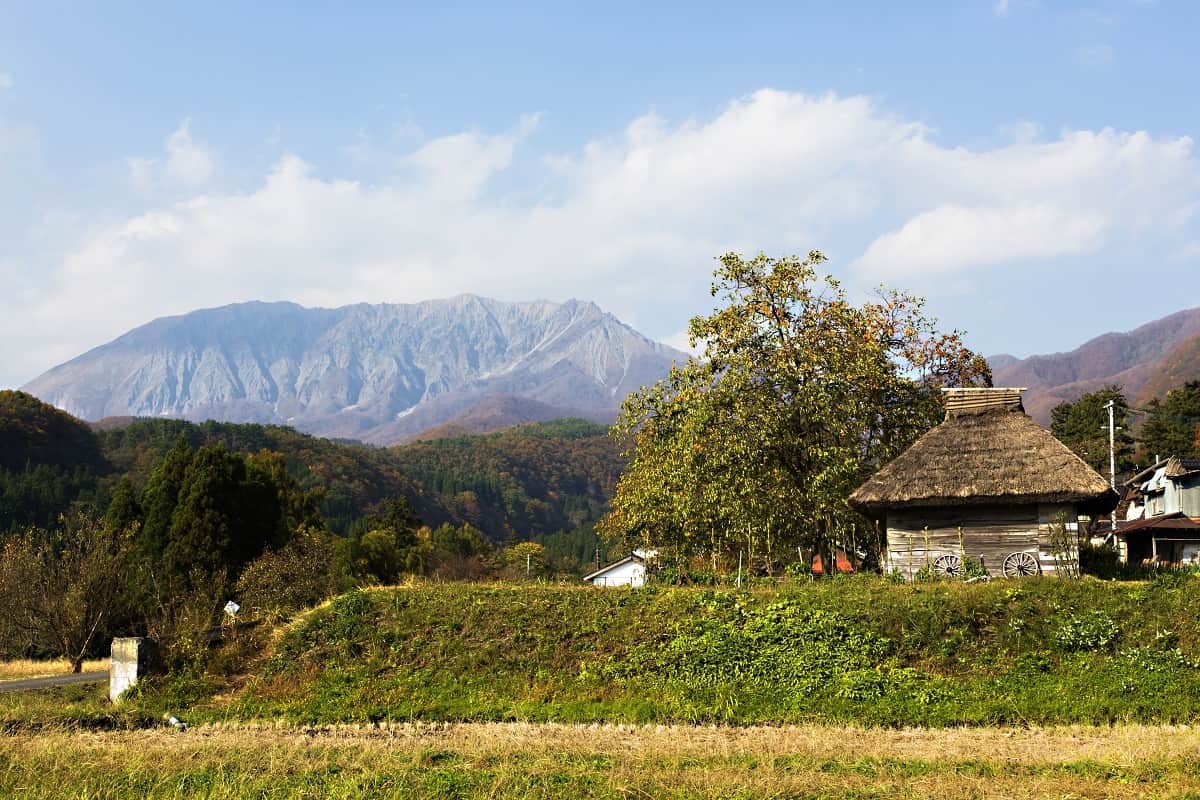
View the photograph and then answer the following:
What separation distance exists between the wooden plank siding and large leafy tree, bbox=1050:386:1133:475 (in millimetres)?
44933

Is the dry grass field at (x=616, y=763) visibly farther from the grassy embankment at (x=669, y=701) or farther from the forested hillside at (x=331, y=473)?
the forested hillside at (x=331, y=473)

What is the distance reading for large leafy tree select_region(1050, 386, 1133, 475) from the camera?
6556 centimetres

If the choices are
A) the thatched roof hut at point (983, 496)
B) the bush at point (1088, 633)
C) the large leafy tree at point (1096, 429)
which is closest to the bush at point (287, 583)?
the thatched roof hut at point (983, 496)

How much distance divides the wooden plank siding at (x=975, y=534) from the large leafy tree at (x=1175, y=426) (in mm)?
52485

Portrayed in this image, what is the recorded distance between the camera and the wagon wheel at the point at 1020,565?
2181 centimetres

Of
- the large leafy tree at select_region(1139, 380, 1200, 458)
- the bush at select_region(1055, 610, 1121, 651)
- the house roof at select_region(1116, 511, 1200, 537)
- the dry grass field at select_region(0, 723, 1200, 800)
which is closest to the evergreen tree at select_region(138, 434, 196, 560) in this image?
the dry grass field at select_region(0, 723, 1200, 800)

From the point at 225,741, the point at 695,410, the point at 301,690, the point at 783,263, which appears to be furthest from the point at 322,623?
the point at 783,263

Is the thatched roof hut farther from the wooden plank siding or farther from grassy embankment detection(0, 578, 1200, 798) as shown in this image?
grassy embankment detection(0, 578, 1200, 798)

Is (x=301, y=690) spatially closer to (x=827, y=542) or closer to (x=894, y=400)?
(x=827, y=542)

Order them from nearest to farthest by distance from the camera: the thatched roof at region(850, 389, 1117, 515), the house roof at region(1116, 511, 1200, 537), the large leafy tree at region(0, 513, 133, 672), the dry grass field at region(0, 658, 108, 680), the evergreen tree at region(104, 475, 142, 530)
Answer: the thatched roof at region(850, 389, 1117, 515)
the dry grass field at region(0, 658, 108, 680)
the large leafy tree at region(0, 513, 133, 672)
the evergreen tree at region(104, 475, 142, 530)
the house roof at region(1116, 511, 1200, 537)

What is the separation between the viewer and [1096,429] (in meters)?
71.8

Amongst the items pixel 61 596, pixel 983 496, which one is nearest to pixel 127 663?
pixel 61 596

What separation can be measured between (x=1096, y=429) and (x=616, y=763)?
7013cm

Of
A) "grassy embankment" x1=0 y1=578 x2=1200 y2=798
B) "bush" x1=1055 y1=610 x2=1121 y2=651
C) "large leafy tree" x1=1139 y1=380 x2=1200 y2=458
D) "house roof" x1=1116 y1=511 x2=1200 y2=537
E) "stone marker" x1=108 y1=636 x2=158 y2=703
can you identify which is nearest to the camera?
"grassy embankment" x1=0 y1=578 x2=1200 y2=798
